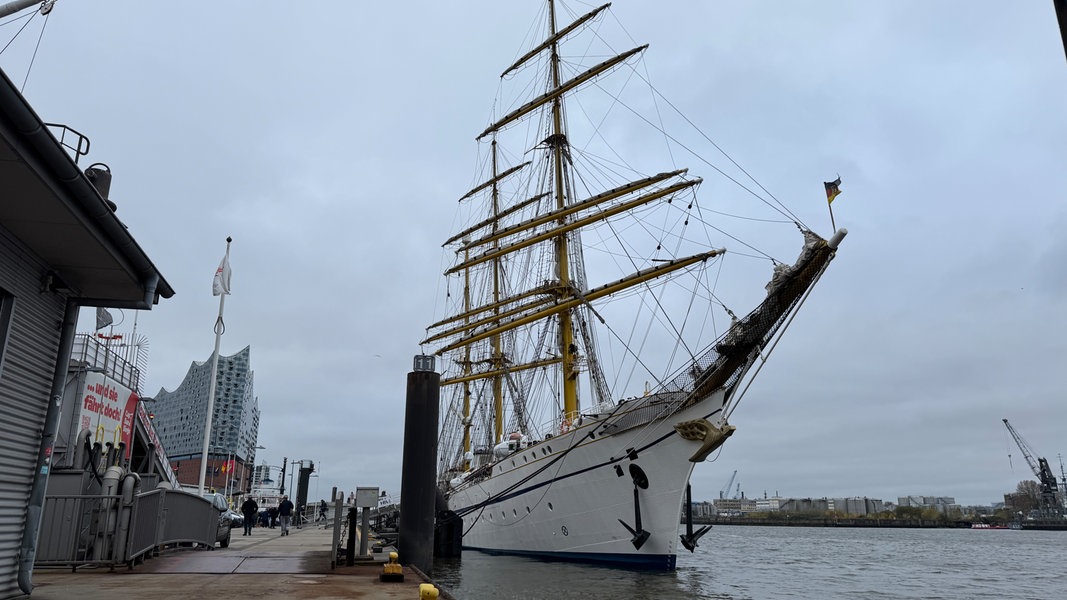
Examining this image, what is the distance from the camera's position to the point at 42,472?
24.5ft

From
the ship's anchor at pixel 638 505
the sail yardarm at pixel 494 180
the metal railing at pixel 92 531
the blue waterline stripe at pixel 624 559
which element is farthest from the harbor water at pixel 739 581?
the sail yardarm at pixel 494 180

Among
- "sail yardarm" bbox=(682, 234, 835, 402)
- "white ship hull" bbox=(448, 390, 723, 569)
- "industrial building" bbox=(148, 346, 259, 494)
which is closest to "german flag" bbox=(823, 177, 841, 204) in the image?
"sail yardarm" bbox=(682, 234, 835, 402)

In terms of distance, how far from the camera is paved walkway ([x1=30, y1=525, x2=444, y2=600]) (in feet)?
25.1

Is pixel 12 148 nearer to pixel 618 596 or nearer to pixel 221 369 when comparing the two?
pixel 618 596

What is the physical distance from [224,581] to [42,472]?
278 centimetres

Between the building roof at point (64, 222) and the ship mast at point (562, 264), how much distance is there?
1998cm

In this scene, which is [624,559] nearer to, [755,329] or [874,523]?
[755,329]

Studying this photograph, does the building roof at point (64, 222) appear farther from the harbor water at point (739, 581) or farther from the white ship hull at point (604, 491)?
the white ship hull at point (604, 491)

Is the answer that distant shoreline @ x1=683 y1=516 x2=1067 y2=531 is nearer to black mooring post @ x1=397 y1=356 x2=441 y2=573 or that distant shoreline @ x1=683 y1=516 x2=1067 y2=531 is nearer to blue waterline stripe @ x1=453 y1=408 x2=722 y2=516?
blue waterline stripe @ x1=453 y1=408 x2=722 y2=516

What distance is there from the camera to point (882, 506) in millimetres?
174625

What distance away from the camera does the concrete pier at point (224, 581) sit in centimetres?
767

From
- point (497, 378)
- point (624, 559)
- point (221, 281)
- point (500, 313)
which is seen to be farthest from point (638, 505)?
point (497, 378)

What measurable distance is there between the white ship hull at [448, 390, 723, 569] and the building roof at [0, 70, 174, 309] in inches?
628

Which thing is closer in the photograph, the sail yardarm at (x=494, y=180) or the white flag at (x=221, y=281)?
the white flag at (x=221, y=281)
